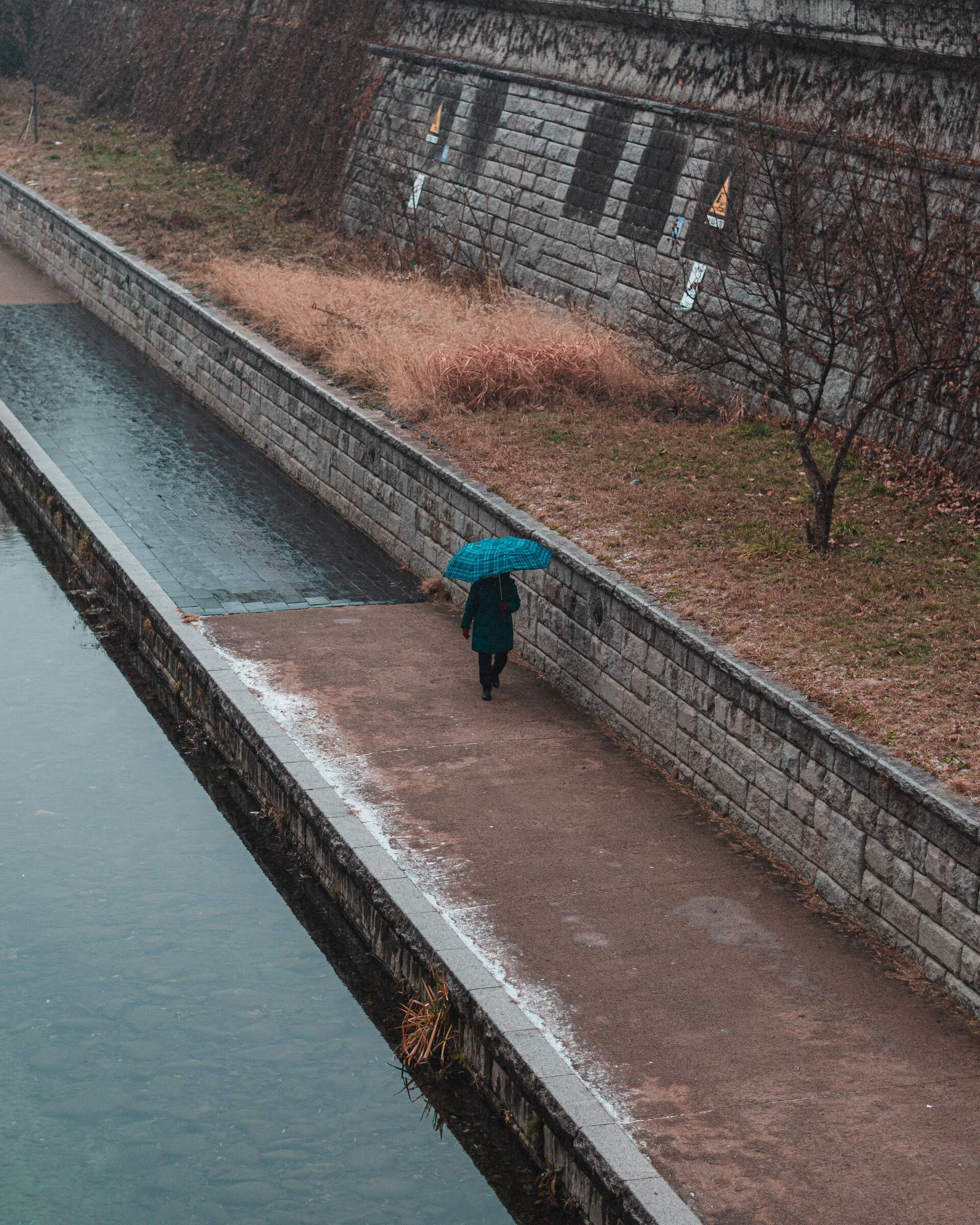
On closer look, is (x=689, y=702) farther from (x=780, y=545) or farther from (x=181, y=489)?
(x=181, y=489)

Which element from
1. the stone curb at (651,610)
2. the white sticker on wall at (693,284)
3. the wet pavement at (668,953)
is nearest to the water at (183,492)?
the stone curb at (651,610)

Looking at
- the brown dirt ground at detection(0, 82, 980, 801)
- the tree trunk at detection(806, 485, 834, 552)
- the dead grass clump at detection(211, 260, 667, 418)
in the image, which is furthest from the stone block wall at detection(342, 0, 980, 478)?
the tree trunk at detection(806, 485, 834, 552)

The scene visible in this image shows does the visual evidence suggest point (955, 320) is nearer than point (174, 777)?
No

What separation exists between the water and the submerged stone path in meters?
0.98

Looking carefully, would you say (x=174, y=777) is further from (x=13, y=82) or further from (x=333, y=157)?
(x=13, y=82)

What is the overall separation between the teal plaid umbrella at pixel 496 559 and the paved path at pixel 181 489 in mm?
2692

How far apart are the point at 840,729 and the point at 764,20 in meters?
11.4

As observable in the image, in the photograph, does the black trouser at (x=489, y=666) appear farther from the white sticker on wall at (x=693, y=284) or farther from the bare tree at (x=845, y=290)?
the white sticker on wall at (x=693, y=284)

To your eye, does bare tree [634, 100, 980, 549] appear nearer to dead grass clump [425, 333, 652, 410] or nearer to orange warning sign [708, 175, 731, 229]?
orange warning sign [708, 175, 731, 229]

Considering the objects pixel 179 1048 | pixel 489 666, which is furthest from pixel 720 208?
pixel 179 1048

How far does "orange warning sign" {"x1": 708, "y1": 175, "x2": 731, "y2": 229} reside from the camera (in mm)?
16109

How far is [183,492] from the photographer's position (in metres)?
15.4

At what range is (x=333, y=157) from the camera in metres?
A: 25.8

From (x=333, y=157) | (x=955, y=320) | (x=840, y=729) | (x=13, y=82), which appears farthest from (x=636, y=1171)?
(x=13, y=82)
